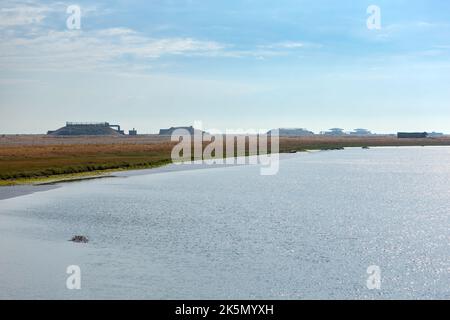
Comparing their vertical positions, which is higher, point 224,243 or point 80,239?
point 80,239

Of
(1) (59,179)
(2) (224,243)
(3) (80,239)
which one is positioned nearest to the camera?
(2) (224,243)

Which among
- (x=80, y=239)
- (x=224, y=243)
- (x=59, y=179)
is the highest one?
(x=59, y=179)

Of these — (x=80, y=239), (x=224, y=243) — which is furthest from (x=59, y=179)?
(x=224, y=243)

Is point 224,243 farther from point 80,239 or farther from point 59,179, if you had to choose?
point 59,179

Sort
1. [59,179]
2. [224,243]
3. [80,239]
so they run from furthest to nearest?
1. [59,179]
2. [80,239]
3. [224,243]

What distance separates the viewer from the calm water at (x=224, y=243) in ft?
65.6

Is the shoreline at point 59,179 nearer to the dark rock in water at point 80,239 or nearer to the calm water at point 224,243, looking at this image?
the calm water at point 224,243

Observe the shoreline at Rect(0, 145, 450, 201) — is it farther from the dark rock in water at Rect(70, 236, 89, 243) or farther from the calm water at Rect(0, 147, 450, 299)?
the dark rock in water at Rect(70, 236, 89, 243)

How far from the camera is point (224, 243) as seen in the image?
26906 millimetres

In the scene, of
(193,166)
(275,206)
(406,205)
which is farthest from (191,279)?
(193,166)

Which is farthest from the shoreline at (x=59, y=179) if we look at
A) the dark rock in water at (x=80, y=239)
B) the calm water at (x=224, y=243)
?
the dark rock in water at (x=80, y=239)

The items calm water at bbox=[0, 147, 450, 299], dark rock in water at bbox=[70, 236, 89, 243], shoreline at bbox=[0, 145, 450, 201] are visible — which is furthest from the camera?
shoreline at bbox=[0, 145, 450, 201]

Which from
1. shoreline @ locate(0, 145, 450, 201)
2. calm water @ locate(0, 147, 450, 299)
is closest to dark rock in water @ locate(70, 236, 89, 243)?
calm water @ locate(0, 147, 450, 299)

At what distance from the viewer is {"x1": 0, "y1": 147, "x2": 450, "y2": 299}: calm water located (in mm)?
20000
